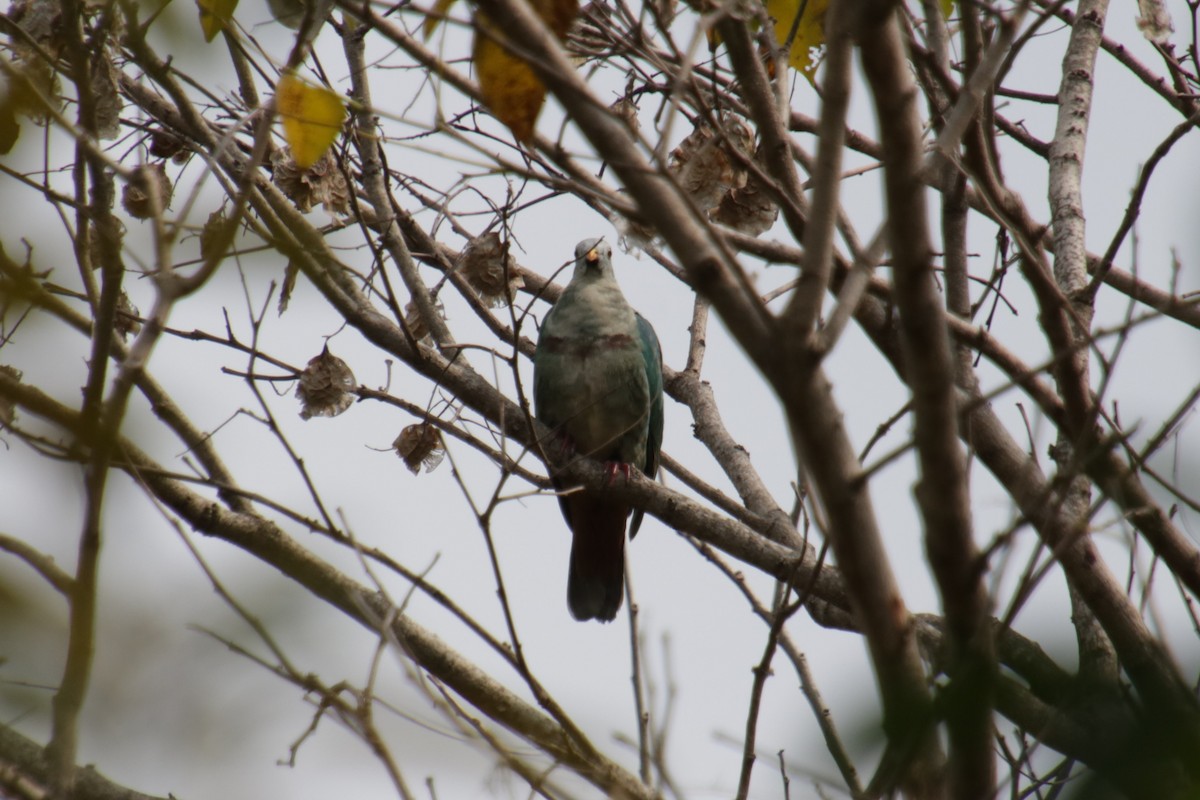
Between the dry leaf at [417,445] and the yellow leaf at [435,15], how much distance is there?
6.51 ft

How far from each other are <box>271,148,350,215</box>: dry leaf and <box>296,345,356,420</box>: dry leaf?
0.51 meters

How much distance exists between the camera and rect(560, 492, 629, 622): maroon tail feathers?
5336mm

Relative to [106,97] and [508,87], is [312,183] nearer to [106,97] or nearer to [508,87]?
[106,97]

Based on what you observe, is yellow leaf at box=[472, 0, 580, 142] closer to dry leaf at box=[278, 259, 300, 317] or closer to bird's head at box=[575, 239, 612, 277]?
dry leaf at box=[278, 259, 300, 317]

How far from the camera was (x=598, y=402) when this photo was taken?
519 centimetres

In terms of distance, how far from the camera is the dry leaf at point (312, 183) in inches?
144

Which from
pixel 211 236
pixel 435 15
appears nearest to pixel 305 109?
pixel 211 236

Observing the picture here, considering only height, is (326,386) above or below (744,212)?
below

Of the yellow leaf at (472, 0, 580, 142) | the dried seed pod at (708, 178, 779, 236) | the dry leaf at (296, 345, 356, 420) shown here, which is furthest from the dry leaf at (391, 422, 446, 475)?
the yellow leaf at (472, 0, 580, 142)

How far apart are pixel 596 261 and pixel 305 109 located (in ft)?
11.7

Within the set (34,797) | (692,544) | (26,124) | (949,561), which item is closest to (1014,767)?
(949,561)

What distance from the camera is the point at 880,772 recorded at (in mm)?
1178

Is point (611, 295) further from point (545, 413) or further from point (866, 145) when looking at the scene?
point (866, 145)

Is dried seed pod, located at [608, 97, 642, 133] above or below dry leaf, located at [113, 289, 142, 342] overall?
above
